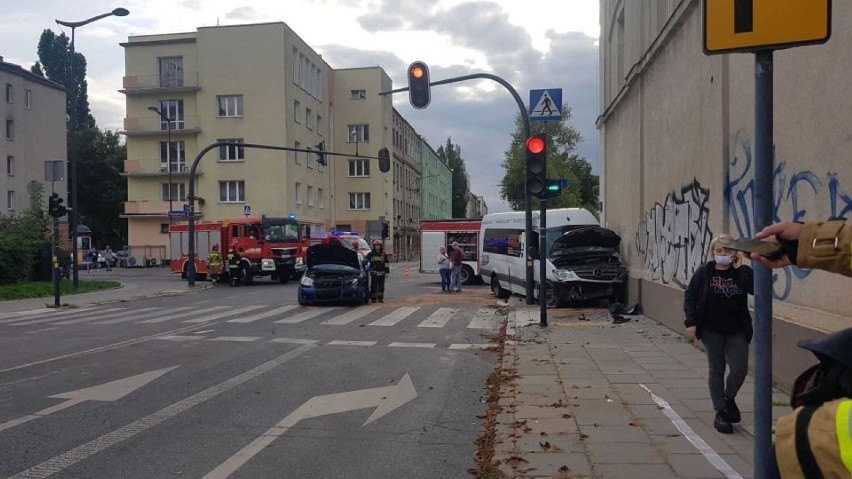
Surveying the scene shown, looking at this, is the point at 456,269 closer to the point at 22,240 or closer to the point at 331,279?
the point at 331,279

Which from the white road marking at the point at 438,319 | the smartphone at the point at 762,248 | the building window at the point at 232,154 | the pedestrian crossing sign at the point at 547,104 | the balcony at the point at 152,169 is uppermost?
the building window at the point at 232,154

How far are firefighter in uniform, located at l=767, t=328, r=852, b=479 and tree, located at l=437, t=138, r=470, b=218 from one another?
402ft

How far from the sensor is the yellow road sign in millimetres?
2639

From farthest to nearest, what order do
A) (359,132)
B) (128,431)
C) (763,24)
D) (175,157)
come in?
1. (359,132)
2. (175,157)
3. (128,431)
4. (763,24)

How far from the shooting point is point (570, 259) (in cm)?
1642

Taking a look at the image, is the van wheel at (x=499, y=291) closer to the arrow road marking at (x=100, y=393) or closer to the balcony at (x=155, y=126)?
the arrow road marking at (x=100, y=393)

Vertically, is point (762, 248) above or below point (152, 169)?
below

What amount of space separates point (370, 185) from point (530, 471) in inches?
2418

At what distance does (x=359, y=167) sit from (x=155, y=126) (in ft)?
65.2

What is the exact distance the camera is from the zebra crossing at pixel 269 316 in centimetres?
1506

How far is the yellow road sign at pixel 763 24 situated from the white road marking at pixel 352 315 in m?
12.4

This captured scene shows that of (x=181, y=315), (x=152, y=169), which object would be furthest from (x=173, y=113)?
(x=181, y=315)

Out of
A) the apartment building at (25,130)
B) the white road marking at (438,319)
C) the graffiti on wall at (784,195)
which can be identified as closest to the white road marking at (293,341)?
the white road marking at (438,319)

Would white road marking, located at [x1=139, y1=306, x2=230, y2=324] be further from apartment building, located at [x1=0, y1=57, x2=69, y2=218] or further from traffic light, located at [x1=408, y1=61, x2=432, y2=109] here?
apartment building, located at [x1=0, y1=57, x2=69, y2=218]
